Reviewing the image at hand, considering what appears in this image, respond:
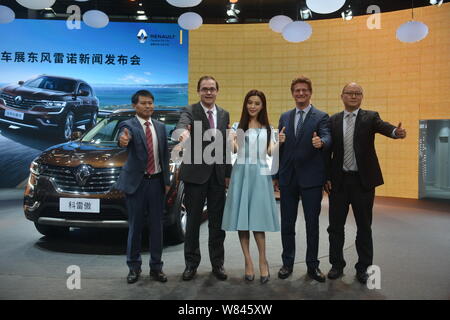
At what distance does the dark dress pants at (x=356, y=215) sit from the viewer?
10.3 feet

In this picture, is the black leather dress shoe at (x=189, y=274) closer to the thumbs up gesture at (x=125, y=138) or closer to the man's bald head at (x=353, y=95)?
the thumbs up gesture at (x=125, y=138)

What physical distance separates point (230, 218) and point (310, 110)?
106 cm

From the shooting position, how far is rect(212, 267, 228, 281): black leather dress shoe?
10.2ft

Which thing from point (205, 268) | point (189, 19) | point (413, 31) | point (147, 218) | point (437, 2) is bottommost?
point (205, 268)

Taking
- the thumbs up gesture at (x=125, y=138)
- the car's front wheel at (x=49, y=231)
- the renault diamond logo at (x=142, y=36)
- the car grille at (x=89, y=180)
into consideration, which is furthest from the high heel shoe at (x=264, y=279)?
the renault diamond logo at (x=142, y=36)

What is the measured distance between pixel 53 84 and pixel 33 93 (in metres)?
0.40

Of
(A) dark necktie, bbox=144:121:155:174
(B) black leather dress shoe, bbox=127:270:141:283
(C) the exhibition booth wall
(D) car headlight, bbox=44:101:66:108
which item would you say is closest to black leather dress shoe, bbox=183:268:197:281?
(B) black leather dress shoe, bbox=127:270:141:283

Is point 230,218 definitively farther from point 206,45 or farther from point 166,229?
A: point 206,45

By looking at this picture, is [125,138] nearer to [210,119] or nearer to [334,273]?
[210,119]

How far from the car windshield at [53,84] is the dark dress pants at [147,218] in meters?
5.37

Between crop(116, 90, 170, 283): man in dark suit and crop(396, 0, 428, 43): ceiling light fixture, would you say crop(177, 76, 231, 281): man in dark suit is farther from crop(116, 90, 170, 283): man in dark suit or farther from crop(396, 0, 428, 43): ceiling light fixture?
crop(396, 0, 428, 43): ceiling light fixture

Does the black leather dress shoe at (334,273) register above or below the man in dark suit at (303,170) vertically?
below

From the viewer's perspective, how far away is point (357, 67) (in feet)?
27.3

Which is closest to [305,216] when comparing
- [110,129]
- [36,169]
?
[110,129]
